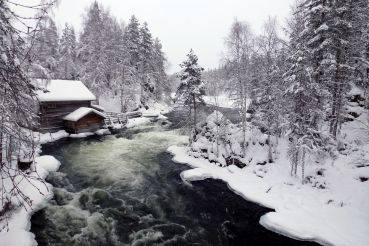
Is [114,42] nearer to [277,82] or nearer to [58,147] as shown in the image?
[58,147]

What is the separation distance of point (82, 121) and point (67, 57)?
2362 centimetres

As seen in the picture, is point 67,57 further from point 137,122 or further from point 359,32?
point 359,32

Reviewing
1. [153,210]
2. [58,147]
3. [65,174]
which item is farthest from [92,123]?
[153,210]

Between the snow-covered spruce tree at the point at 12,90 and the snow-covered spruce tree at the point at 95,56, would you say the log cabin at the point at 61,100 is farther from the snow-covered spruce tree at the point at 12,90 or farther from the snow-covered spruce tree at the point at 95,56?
the snow-covered spruce tree at the point at 12,90

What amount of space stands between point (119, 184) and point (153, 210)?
3.93 meters

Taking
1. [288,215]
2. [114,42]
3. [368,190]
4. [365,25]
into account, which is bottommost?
[288,215]

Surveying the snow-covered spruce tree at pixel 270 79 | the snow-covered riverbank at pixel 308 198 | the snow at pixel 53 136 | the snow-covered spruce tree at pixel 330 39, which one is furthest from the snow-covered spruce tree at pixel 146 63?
the snow-covered spruce tree at pixel 330 39

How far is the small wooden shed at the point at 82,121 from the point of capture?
29344mm

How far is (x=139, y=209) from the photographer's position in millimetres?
13789

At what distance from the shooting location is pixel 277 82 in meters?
19.4

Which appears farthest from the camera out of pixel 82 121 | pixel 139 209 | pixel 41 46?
pixel 82 121

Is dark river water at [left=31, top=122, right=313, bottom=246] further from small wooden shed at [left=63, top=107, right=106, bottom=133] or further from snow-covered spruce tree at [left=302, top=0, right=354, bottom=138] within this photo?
snow-covered spruce tree at [left=302, top=0, right=354, bottom=138]

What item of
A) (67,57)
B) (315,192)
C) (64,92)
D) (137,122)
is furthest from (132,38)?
(315,192)

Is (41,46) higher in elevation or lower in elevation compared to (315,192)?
higher
